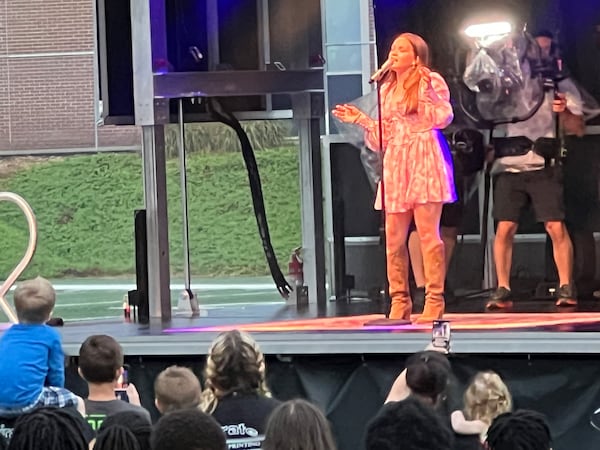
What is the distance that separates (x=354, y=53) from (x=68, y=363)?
3.12 m

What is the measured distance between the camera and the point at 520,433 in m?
2.37

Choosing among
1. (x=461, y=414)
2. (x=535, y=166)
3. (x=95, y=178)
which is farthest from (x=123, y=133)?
(x=461, y=414)

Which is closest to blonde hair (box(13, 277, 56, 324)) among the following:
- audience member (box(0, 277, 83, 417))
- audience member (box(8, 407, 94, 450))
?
audience member (box(0, 277, 83, 417))

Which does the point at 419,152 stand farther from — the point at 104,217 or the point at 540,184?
the point at 104,217

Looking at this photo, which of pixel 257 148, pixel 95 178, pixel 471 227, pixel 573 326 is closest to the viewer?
pixel 573 326

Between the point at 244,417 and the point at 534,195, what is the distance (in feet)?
12.3

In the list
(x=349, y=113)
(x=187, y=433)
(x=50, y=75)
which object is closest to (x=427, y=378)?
(x=187, y=433)

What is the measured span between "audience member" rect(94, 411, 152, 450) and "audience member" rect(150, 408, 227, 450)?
156 millimetres

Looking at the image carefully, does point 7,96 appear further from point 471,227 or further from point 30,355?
point 30,355

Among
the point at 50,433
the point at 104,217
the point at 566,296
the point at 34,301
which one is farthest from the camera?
the point at 104,217

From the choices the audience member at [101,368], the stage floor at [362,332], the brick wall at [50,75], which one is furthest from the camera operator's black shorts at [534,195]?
the brick wall at [50,75]

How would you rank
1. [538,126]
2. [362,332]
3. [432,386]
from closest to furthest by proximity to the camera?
[432,386] < [362,332] < [538,126]

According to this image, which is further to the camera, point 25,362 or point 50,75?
point 50,75

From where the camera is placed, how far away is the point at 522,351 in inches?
185
